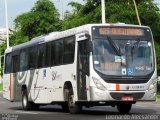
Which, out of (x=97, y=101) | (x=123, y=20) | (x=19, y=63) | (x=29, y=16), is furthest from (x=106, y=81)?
(x=29, y=16)

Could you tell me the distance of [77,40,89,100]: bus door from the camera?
65.9ft

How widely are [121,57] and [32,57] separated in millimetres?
7015

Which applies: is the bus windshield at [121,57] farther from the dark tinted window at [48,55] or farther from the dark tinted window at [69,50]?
the dark tinted window at [48,55]

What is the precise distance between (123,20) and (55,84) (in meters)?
26.7

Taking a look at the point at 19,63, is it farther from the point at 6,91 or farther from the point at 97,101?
the point at 97,101

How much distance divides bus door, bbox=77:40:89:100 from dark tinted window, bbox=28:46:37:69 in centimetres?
526

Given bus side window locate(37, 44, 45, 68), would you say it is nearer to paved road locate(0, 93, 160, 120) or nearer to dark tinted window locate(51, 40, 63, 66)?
dark tinted window locate(51, 40, 63, 66)

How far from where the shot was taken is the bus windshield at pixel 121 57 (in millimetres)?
19703

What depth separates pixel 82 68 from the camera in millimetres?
20391

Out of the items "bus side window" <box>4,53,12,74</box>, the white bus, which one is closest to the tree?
"bus side window" <box>4,53,12,74</box>

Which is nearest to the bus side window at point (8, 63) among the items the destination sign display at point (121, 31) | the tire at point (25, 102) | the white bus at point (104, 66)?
the tire at point (25, 102)

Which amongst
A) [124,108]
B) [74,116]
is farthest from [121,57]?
[124,108]

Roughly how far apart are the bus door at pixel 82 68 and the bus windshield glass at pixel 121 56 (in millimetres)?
428

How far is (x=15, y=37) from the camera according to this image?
100688 mm
